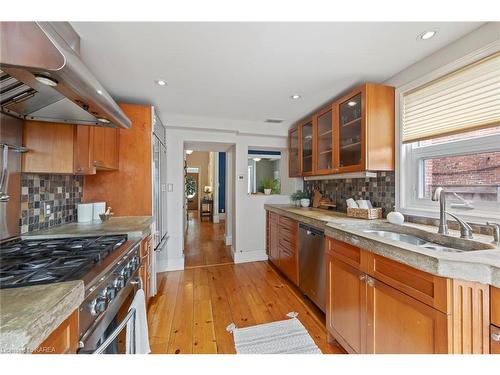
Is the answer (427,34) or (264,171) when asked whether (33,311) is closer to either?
(427,34)

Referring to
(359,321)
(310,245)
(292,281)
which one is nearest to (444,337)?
(359,321)

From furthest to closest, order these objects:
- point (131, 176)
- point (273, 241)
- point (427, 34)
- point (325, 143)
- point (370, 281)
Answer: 1. point (273, 241)
2. point (325, 143)
3. point (131, 176)
4. point (427, 34)
5. point (370, 281)

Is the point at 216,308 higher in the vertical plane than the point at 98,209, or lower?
lower

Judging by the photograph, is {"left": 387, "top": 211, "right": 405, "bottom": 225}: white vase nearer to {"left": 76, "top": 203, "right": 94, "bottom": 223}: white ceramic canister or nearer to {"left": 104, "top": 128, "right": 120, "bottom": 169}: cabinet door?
{"left": 104, "top": 128, "right": 120, "bottom": 169}: cabinet door

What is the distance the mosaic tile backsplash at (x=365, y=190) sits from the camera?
204 centimetres

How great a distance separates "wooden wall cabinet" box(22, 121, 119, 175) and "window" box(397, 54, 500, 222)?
2.67 m

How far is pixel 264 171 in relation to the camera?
4691 mm

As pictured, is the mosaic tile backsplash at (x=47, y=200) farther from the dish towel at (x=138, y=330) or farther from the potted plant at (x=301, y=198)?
the potted plant at (x=301, y=198)

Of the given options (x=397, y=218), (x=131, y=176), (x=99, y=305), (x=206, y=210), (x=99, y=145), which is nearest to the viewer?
(x=99, y=305)

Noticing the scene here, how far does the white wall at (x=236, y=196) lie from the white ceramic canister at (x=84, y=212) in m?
1.17

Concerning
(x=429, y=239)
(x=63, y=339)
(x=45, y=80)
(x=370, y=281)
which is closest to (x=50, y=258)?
(x=63, y=339)

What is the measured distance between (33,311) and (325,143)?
8.84ft

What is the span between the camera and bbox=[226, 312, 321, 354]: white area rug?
1.56 meters

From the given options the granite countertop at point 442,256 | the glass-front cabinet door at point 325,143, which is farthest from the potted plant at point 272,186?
the granite countertop at point 442,256
